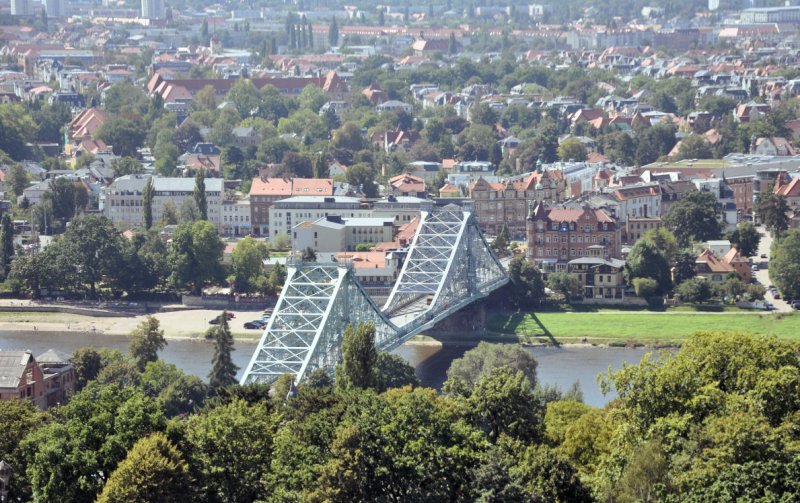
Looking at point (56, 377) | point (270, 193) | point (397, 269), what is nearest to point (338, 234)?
point (397, 269)

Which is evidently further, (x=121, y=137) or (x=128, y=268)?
(x=121, y=137)

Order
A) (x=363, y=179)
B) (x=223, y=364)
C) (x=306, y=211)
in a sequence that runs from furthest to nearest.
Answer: (x=363, y=179) → (x=306, y=211) → (x=223, y=364)

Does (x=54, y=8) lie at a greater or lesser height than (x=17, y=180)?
greater

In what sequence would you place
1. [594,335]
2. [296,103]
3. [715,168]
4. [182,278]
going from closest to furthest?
[594,335] → [182,278] → [715,168] → [296,103]

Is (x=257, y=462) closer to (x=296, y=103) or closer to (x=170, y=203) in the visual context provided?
(x=170, y=203)

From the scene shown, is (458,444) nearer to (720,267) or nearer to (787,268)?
(787,268)

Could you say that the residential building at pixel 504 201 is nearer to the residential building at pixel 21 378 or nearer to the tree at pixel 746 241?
the tree at pixel 746 241

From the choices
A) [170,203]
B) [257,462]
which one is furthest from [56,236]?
[257,462]
